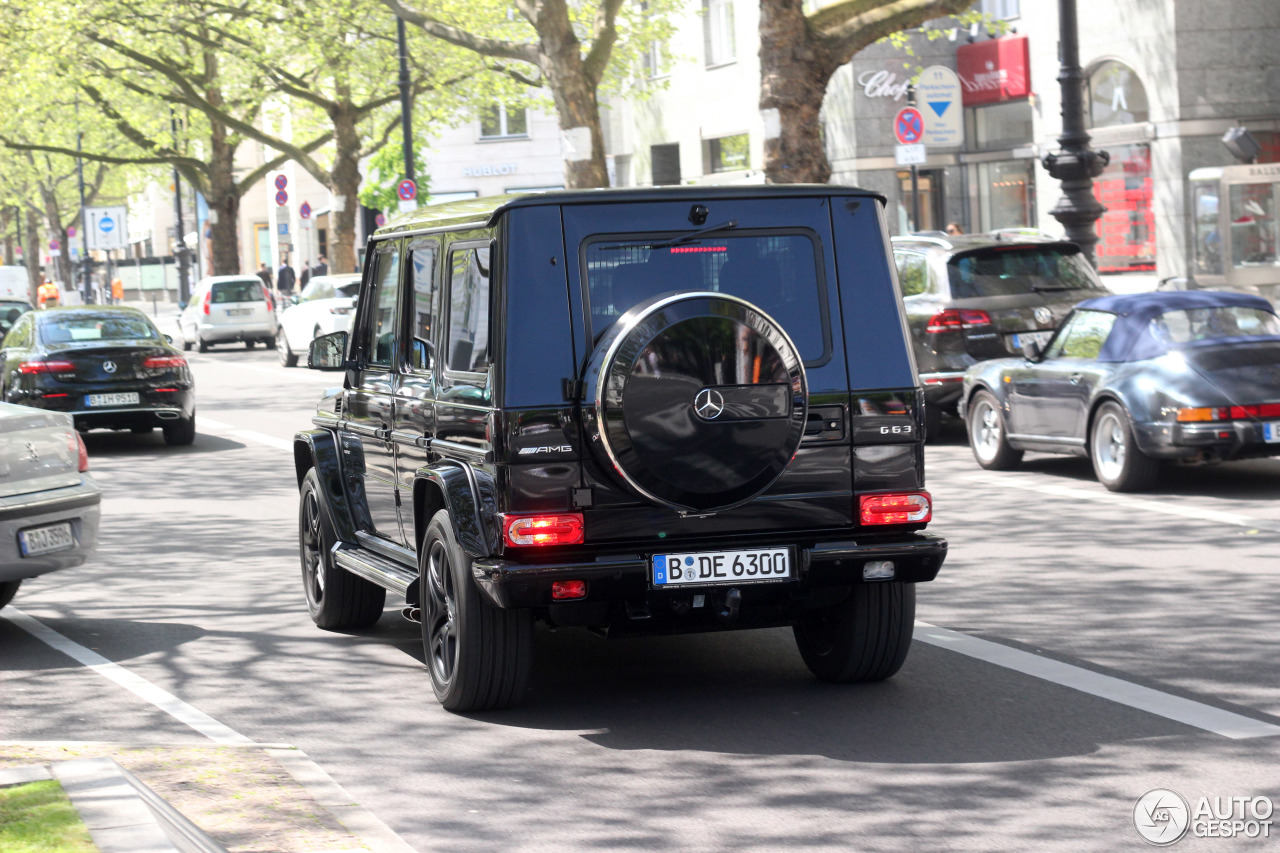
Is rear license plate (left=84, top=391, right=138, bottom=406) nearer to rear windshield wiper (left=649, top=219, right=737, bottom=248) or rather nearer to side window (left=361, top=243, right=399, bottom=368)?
side window (left=361, top=243, right=399, bottom=368)

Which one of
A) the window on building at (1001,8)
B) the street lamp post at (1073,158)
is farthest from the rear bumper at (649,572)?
the window on building at (1001,8)

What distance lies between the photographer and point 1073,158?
62.1 feet

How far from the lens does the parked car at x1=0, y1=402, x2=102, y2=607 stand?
328 inches

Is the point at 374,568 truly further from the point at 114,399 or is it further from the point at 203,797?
the point at 114,399

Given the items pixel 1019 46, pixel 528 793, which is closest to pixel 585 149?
pixel 1019 46

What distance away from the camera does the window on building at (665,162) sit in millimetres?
48250

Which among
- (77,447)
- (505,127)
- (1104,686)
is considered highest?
(505,127)

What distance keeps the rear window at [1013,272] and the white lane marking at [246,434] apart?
6745mm

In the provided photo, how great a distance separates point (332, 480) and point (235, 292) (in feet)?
101

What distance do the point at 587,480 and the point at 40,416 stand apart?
371 cm

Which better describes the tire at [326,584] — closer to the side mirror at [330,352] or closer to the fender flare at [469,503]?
the side mirror at [330,352]

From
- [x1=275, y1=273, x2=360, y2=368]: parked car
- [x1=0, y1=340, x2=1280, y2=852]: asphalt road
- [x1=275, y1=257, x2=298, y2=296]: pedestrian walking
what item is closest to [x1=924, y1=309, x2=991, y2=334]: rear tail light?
[x1=0, y1=340, x2=1280, y2=852]: asphalt road

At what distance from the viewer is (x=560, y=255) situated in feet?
20.6

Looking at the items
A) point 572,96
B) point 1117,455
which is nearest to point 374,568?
point 1117,455
